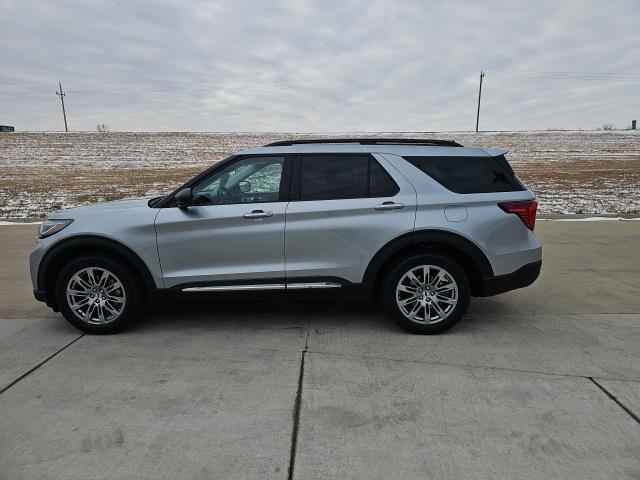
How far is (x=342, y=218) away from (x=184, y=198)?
135 cm

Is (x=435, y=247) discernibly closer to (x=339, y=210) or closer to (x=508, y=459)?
(x=339, y=210)

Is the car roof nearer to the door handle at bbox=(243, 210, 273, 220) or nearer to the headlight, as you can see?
the door handle at bbox=(243, 210, 273, 220)

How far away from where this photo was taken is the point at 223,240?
14.0ft

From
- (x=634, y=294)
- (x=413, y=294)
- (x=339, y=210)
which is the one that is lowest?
(x=634, y=294)

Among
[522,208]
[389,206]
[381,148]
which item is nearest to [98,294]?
[389,206]

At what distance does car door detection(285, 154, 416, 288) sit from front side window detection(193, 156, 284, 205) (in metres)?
0.20

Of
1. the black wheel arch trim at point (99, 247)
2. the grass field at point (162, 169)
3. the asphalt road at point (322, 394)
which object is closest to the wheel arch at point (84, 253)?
the black wheel arch trim at point (99, 247)

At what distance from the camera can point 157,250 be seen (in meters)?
4.31

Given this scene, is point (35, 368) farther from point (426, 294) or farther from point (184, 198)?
point (426, 294)

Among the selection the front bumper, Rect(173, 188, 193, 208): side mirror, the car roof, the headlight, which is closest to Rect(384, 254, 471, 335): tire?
the car roof

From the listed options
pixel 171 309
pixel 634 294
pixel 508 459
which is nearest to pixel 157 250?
pixel 171 309

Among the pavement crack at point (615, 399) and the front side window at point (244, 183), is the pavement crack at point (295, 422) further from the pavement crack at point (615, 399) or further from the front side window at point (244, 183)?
the pavement crack at point (615, 399)

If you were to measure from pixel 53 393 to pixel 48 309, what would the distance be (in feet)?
6.91

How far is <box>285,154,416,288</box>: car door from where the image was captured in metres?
4.25
